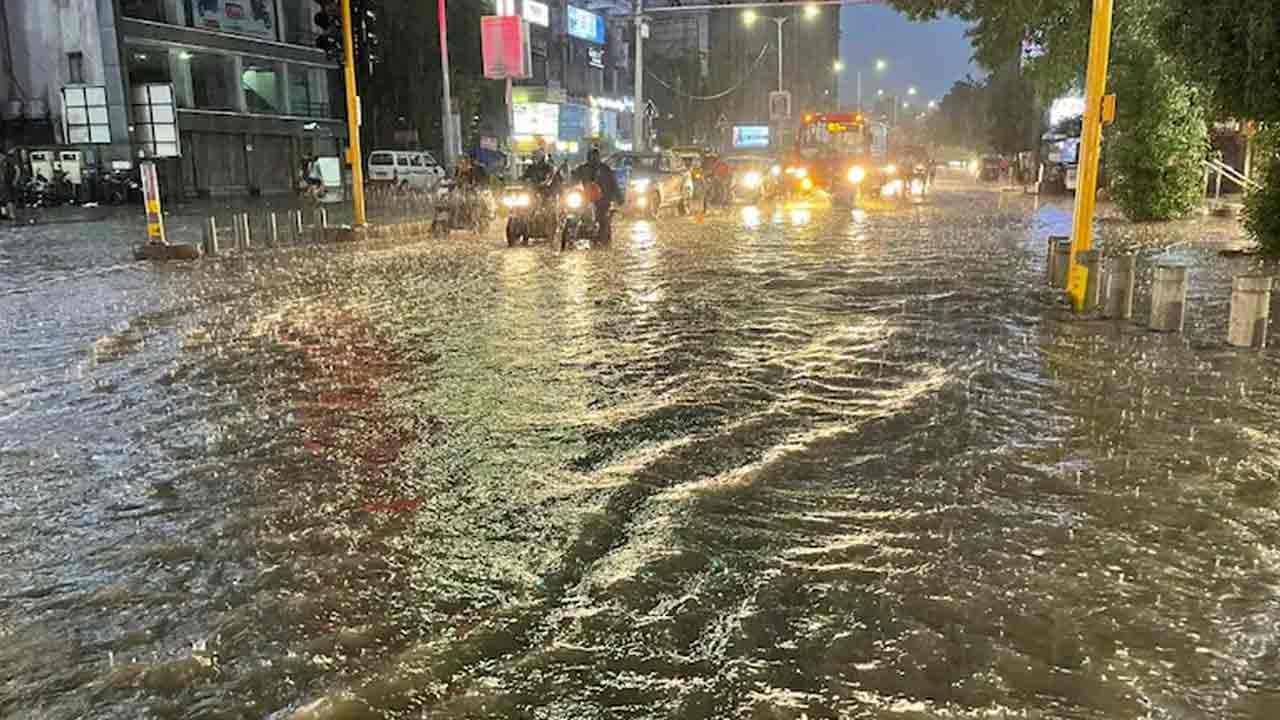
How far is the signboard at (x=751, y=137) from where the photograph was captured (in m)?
65.1

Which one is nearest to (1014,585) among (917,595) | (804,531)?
(917,595)

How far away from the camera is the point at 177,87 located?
1673 inches

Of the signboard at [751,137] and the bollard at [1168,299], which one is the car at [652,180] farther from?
the signboard at [751,137]

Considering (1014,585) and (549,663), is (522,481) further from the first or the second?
(1014,585)

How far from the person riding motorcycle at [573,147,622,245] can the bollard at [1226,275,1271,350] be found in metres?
11.4

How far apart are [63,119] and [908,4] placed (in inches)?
1178

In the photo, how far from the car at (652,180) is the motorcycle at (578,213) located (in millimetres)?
8479

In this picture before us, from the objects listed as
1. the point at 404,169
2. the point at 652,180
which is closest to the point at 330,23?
the point at 652,180

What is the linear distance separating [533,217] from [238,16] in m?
31.3

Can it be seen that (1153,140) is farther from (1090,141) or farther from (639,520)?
(639,520)

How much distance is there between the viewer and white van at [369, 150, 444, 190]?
1767 inches

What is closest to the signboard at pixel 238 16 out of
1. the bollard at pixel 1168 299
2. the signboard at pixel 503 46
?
the signboard at pixel 503 46

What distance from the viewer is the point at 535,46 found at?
61.8 metres

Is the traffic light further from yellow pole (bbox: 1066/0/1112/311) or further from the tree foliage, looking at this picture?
the tree foliage
